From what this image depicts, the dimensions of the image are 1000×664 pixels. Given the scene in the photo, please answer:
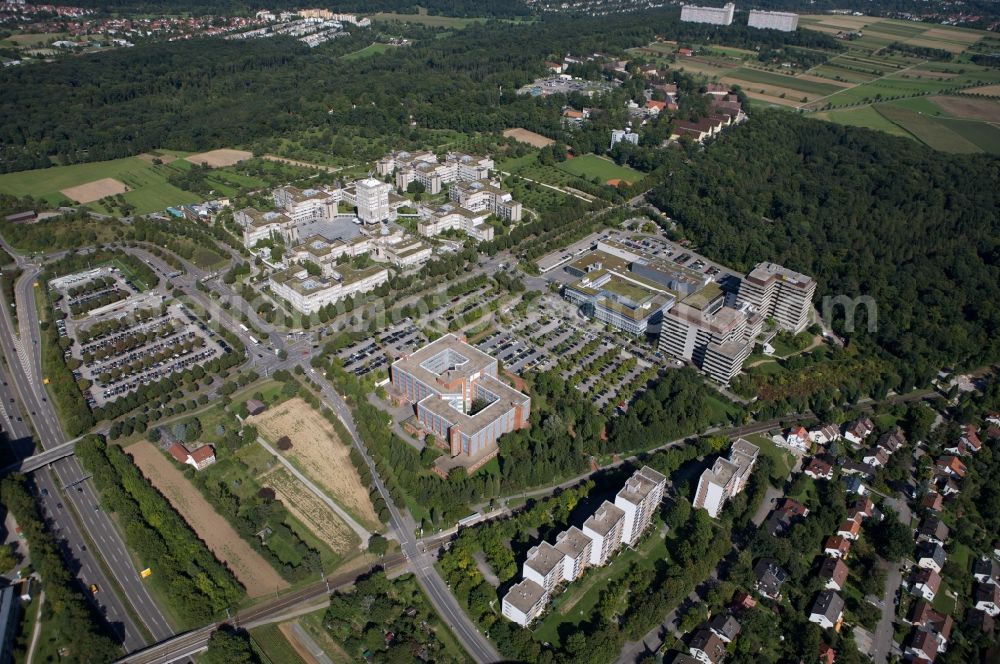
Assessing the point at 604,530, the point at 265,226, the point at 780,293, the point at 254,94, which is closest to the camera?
the point at 604,530

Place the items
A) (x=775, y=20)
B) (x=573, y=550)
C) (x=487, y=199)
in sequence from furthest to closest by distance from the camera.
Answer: (x=775, y=20) < (x=487, y=199) < (x=573, y=550)

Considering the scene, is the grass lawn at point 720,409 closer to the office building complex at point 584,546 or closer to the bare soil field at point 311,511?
the office building complex at point 584,546

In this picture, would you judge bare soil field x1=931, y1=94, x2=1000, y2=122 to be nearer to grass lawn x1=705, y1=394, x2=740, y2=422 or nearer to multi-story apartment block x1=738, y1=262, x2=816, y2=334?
multi-story apartment block x1=738, y1=262, x2=816, y2=334

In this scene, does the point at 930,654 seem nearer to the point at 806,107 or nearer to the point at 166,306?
the point at 166,306

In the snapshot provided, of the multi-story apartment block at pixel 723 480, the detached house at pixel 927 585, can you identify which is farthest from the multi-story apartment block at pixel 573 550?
the detached house at pixel 927 585

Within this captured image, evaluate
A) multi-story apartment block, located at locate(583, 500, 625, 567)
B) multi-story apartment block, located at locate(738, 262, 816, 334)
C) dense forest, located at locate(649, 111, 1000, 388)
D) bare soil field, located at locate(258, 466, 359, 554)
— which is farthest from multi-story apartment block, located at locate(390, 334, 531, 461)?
dense forest, located at locate(649, 111, 1000, 388)

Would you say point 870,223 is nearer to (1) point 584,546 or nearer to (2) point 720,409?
(2) point 720,409

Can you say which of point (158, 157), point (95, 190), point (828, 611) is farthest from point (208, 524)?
point (158, 157)
